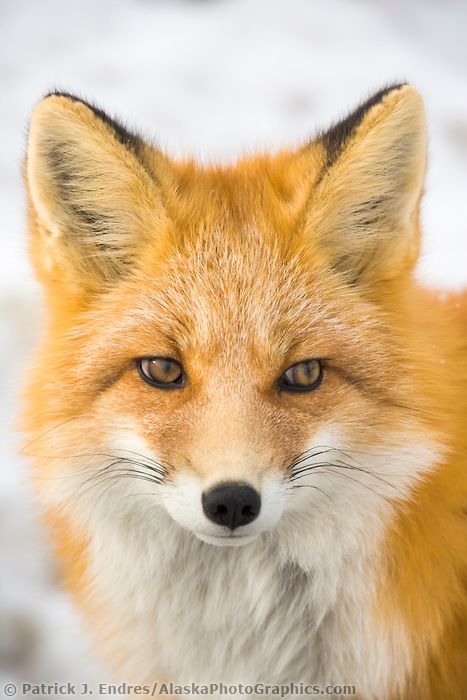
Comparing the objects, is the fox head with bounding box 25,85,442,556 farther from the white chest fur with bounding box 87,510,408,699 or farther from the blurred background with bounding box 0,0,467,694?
the blurred background with bounding box 0,0,467,694

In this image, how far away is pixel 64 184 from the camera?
7.07ft

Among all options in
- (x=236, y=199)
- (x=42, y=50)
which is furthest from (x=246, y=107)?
(x=236, y=199)

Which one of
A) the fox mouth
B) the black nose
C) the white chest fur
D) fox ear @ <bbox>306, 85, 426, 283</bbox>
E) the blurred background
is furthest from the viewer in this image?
the blurred background

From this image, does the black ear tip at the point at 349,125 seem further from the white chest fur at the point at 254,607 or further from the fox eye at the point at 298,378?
the white chest fur at the point at 254,607

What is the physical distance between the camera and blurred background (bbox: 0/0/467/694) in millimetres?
4387

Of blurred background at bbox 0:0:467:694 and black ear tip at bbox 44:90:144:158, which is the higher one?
blurred background at bbox 0:0:467:694

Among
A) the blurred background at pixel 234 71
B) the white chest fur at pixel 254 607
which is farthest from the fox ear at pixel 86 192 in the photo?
the blurred background at pixel 234 71

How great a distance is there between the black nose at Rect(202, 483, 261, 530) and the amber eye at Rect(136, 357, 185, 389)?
30 centimetres

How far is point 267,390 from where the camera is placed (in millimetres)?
1967

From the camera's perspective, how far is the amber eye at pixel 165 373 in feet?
6.56

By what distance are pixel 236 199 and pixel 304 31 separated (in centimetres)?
339

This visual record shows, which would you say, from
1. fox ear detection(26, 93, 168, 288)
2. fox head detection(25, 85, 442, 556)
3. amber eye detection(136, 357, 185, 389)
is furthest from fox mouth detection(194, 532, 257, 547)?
fox ear detection(26, 93, 168, 288)

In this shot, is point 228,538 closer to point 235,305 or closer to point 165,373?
point 165,373

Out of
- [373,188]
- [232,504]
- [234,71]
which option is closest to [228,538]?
[232,504]
